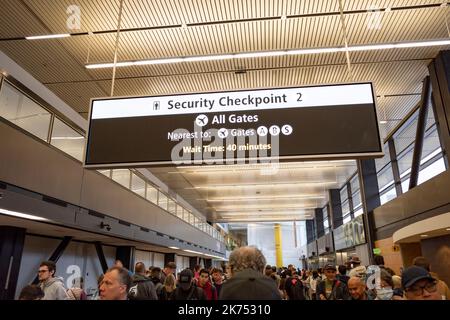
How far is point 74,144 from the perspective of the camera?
768 centimetres

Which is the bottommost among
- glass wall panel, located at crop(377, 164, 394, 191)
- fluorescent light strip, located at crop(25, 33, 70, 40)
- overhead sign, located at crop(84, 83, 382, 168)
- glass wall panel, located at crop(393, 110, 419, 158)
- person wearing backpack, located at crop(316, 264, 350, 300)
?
person wearing backpack, located at crop(316, 264, 350, 300)

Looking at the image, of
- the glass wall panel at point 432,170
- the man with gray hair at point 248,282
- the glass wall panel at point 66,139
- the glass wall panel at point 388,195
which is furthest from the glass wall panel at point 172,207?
the man with gray hair at point 248,282

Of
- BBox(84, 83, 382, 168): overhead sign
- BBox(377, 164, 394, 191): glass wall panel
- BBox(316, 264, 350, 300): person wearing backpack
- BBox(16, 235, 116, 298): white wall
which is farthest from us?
BBox(377, 164, 394, 191): glass wall panel

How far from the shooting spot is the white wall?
7.55m

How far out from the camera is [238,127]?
135 inches

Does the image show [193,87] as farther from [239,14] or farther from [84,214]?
[84,214]

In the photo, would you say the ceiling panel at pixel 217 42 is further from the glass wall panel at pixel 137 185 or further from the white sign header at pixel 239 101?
the glass wall panel at pixel 137 185

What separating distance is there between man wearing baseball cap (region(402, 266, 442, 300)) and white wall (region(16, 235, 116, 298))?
24.3 feet

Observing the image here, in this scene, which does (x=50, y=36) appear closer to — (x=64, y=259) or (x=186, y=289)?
(x=186, y=289)

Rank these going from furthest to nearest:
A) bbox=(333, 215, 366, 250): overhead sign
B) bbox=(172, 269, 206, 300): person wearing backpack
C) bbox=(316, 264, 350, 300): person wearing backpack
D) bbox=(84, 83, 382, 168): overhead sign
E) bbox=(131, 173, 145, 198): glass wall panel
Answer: bbox=(333, 215, 366, 250): overhead sign → bbox=(131, 173, 145, 198): glass wall panel → bbox=(316, 264, 350, 300): person wearing backpack → bbox=(172, 269, 206, 300): person wearing backpack → bbox=(84, 83, 382, 168): overhead sign

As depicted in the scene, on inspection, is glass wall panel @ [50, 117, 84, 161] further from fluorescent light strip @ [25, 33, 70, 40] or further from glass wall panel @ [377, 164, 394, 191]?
glass wall panel @ [377, 164, 394, 191]

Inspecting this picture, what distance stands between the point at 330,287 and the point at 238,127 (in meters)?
4.01

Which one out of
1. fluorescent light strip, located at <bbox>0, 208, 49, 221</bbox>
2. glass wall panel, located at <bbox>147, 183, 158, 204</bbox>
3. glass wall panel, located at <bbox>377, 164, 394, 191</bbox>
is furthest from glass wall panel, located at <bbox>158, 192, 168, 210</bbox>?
glass wall panel, located at <bbox>377, 164, 394, 191</bbox>

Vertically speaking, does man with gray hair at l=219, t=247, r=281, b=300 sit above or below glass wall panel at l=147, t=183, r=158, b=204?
below
